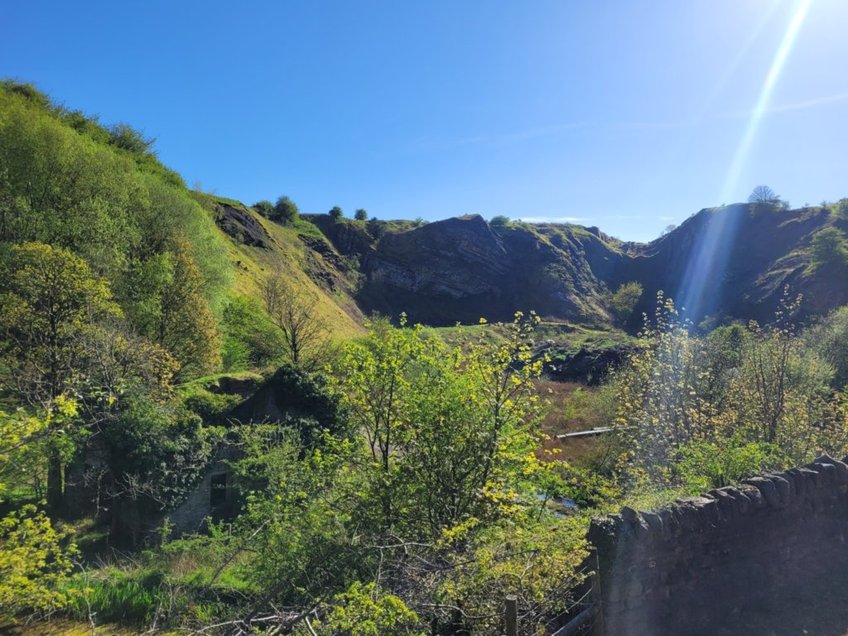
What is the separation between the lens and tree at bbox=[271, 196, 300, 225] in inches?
4104

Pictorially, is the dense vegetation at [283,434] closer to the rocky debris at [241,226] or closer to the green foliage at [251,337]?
the green foliage at [251,337]

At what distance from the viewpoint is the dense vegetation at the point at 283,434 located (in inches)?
250

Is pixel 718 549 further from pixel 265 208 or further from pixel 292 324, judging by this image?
pixel 265 208

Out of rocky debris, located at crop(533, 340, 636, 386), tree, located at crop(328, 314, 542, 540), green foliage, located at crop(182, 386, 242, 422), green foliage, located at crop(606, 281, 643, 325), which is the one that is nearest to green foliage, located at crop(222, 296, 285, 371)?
green foliage, located at crop(182, 386, 242, 422)

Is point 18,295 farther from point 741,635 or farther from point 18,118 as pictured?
point 741,635

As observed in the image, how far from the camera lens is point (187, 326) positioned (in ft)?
89.5

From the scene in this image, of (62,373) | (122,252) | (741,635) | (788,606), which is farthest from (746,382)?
(122,252)

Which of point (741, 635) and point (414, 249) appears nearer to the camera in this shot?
point (741, 635)

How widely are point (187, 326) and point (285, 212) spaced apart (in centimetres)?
8234

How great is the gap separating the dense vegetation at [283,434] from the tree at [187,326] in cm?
11

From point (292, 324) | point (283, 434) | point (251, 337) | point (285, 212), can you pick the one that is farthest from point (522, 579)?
point (285, 212)

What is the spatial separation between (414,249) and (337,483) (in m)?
113

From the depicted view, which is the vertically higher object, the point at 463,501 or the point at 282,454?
the point at 463,501

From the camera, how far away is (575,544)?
18.1 feet
